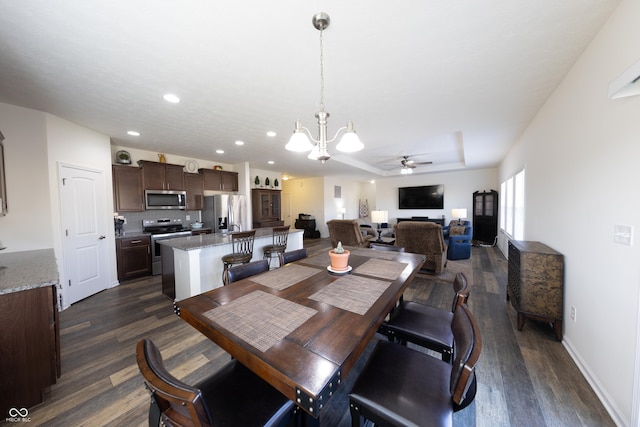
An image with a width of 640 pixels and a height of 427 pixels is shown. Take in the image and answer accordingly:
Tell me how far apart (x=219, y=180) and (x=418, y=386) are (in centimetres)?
581

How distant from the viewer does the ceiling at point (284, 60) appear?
140cm

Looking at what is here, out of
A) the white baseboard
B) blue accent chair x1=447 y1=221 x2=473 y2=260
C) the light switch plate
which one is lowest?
the white baseboard

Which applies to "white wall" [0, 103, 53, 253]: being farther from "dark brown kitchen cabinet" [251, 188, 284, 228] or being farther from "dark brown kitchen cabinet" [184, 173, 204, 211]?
"dark brown kitchen cabinet" [251, 188, 284, 228]

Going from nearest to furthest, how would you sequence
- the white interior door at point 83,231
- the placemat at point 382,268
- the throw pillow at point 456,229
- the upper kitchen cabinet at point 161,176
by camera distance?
the placemat at point 382,268 → the white interior door at point 83,231 → the upper kitchen cabinet at point 161,176 → the throw pillow at point 456,229

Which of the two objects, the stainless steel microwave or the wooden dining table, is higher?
the stainless steel microwave

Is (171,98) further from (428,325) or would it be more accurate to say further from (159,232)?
Result: (428,325)

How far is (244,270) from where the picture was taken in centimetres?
195

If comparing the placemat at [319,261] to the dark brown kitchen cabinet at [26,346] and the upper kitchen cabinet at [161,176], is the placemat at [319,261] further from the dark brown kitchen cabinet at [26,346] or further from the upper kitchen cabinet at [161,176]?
the upper kitchen cabinet at [161,176]

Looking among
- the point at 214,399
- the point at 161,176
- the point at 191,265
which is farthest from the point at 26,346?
the point at 161,176

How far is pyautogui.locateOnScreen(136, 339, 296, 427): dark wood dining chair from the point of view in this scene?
68 centimetres

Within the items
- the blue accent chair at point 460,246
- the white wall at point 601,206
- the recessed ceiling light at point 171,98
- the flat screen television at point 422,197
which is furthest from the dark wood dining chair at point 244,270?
the flat screen television at point 422,197

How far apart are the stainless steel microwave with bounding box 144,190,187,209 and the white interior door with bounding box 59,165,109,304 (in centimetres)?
87

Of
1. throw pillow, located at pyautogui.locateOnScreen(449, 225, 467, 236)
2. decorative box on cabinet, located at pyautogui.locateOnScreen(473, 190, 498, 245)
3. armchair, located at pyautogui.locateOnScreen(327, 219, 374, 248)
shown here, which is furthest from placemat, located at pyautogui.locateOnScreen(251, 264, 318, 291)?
decorative box on cabinet, located at pyautogui.locateOnScreen(473, 190, 498, 245)

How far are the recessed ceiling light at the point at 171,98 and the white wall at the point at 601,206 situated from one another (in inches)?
143
